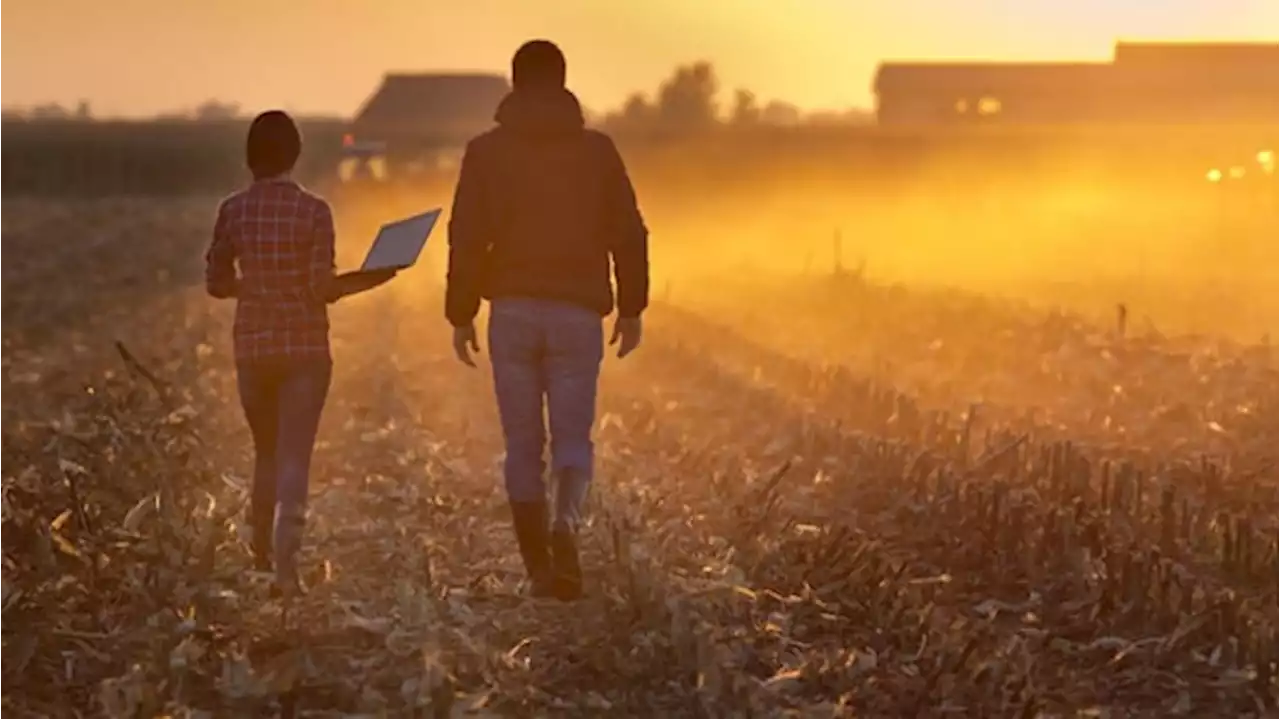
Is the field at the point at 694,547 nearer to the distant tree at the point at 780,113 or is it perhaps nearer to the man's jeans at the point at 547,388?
the man's jeans at the point at 547,388

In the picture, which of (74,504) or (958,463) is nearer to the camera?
(74,504)

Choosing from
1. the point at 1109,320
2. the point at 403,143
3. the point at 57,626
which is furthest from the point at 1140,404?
the point at 403,143

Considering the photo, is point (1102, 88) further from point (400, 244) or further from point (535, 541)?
point (400, 244)

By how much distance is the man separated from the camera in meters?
6.68

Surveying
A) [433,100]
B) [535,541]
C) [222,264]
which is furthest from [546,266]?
[433,100]

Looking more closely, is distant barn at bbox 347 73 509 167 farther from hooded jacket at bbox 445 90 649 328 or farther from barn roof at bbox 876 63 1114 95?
hooded jacket at bbox 445 90 649 328

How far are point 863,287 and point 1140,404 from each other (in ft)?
28.5

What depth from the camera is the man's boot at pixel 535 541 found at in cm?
689

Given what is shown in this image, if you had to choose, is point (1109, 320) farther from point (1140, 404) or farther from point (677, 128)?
point (677, 128)

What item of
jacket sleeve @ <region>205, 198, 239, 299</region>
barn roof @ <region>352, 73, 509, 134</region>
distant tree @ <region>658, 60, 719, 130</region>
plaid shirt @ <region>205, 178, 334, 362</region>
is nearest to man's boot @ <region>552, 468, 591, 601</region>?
plaid shirt @ <region>205, 178, 334, 362</region>

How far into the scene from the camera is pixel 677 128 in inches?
1658

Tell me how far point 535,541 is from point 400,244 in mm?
1236

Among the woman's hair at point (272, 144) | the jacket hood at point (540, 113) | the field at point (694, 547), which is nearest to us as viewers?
the field at point (694, 547)

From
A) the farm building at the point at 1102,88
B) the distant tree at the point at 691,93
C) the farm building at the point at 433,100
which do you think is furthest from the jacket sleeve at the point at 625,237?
the distant tree at the point at 691,93
